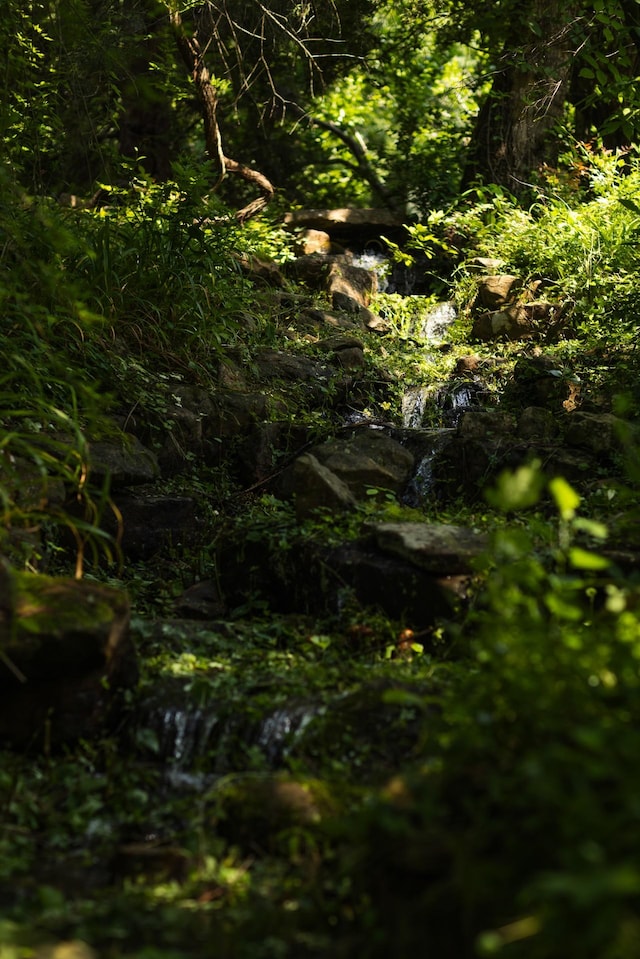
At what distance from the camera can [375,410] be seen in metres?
8.12

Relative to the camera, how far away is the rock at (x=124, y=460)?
5.82 meters

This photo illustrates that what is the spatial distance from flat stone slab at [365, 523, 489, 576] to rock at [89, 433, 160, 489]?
169 cm

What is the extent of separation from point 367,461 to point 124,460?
1537 millimetres

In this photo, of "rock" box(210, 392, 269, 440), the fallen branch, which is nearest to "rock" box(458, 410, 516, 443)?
"rock" box(210, 392, 269, 440)

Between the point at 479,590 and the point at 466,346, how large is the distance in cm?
514

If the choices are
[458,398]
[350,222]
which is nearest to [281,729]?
[458,398]

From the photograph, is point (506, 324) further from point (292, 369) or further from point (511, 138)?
point (511, 138)

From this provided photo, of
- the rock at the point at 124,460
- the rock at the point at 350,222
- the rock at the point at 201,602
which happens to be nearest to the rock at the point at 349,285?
the rock at the point at 350,222

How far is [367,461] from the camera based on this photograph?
20.3ft

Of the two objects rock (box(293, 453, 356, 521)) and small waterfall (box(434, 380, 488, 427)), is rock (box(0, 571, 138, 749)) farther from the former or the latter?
small waterfall (box(434, 380, 488, 427))

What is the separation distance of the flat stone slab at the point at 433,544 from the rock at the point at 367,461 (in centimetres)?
103

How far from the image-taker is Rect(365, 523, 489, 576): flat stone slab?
462 cm

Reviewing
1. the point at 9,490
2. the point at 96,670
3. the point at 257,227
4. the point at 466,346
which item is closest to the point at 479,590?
the point at 96,670

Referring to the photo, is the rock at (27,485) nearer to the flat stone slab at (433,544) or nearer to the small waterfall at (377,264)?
the flat stone slab at (433,544)
